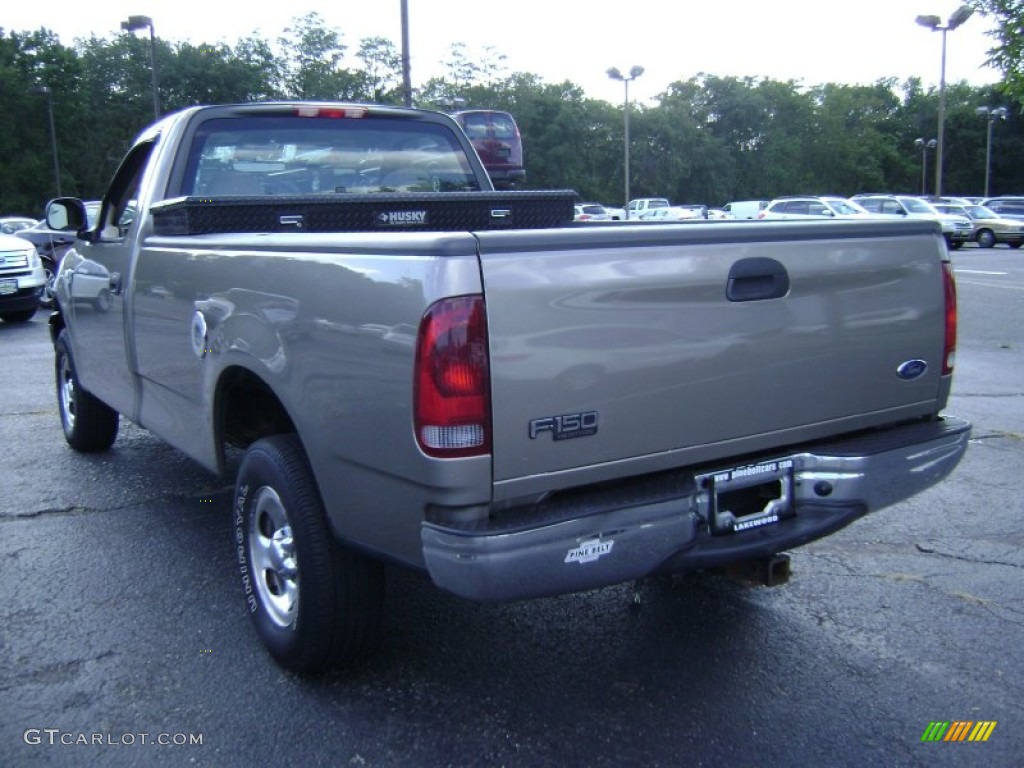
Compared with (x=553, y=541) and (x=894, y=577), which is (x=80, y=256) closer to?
(x=553, y=541)

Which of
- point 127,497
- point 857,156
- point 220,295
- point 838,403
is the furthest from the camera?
point 857,156

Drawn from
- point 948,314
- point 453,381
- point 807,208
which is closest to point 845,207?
point 807,208

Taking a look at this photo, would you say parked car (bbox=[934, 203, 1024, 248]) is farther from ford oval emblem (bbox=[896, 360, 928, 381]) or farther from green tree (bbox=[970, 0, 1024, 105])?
ford oval emblem (bbox=[896, 360, 928, 381])

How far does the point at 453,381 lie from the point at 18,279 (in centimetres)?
1415

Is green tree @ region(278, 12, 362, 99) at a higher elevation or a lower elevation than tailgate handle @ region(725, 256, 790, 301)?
higher

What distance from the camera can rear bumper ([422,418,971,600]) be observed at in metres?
2.45

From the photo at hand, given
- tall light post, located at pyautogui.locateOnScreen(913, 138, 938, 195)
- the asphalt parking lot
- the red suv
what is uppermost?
tall light post, located at pyautogui.locateOnScreen(913, 138, 938, 195)

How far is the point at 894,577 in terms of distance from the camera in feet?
13.3

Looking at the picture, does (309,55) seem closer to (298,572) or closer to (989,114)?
(989,114)

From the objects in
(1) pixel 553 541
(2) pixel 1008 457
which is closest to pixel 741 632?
(1) pixel 553 541

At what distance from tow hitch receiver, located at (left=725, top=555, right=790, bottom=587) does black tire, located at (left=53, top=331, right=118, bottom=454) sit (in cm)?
423

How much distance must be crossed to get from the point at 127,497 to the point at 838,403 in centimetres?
391

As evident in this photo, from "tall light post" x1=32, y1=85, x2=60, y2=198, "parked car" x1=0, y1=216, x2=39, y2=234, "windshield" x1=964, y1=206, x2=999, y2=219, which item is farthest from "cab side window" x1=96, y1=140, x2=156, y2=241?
"tall light post" x1=32, y1=85, x2=60, y2=198

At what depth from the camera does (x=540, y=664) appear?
11.0 feet
